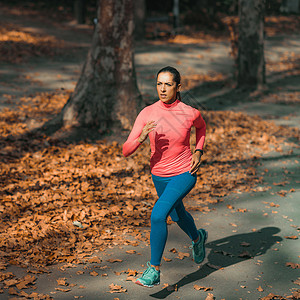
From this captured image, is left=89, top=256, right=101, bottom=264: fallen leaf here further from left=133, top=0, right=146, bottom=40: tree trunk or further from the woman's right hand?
left=133, top=0, right=146, bottom=40: tree trunk

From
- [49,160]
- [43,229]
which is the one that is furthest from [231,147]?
[43,229]

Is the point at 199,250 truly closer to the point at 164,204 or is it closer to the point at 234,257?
the point at 234,257

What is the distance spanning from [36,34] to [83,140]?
49.2 ft

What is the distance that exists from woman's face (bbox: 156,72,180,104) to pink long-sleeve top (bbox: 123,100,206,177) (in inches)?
Answer: 4.0

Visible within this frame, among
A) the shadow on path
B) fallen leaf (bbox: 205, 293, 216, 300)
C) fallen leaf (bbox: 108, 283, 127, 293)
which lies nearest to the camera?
fallen leaf (bbox: 205, 293, 216, 300)

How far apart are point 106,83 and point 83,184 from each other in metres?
3.47

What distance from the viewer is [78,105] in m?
11.1

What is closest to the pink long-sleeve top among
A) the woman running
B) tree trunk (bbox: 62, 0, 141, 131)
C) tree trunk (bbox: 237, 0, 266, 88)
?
the woman running

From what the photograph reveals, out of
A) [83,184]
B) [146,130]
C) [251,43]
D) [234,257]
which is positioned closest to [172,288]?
[234,257]

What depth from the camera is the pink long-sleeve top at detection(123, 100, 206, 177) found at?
4.71 meters

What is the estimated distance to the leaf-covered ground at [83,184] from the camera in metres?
6.14

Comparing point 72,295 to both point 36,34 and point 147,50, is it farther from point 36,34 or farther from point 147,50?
point 36,34

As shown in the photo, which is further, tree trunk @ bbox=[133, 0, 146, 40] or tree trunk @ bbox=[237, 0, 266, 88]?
tree trunk @ bbox=[133, 0, 146, 40]

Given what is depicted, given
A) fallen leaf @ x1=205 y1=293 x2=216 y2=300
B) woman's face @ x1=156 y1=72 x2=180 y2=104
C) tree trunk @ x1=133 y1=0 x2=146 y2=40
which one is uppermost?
tree trunk @ x1=133 y1=0 x2=146 y2=40
